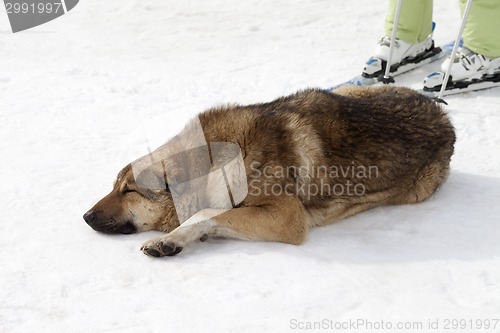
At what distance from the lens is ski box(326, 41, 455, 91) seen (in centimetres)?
567

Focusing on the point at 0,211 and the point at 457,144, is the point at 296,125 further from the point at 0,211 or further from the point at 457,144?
the point at 0,211

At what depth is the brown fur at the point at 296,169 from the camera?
3.31 meters

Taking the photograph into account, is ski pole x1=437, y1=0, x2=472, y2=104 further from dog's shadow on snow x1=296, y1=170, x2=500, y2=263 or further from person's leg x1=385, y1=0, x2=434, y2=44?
dog's shadow on snow x1=296, y1=170, x2=500, y2=263

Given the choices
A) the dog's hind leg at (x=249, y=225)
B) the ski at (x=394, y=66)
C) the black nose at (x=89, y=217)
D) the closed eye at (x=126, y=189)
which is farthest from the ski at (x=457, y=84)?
the black nose at (x=89, y=217)

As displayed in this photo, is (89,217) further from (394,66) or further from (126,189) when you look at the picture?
(394,66)

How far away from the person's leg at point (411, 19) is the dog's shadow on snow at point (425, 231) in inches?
92.2

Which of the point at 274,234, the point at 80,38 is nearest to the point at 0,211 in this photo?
the point at 274,234

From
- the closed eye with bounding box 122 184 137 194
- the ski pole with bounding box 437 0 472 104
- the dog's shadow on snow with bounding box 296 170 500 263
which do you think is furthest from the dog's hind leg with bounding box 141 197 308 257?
the ski pole with bounding box 437 0 472 104

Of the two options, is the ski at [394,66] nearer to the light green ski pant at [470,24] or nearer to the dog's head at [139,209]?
the light green ski pant at [470,24]

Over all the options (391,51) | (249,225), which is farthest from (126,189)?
(391,51)

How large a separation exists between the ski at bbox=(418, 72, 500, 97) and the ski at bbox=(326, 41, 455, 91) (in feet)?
1.74

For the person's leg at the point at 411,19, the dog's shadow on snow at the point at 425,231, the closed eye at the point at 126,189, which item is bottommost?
the dog's shadow on snow at the point at 425,231

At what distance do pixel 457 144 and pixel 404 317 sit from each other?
2.24 metres

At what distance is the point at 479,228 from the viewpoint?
3.40 meters
